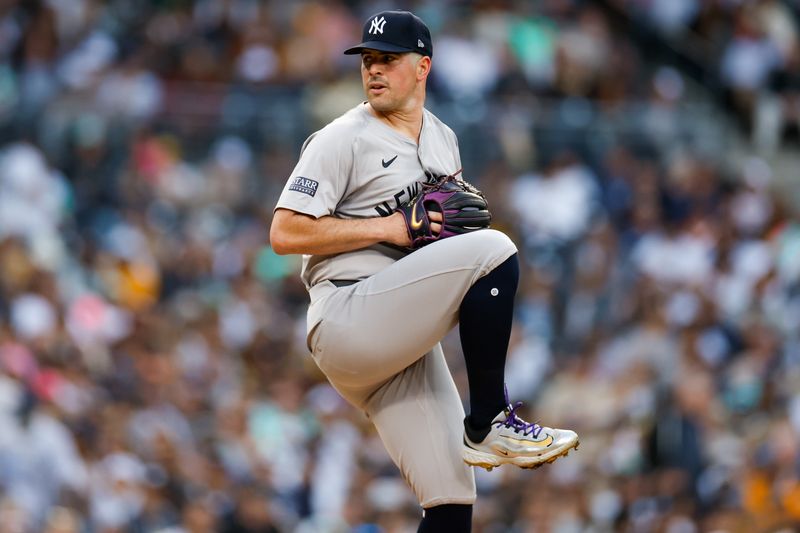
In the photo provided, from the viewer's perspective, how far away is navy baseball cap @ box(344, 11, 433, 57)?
17.8 ft

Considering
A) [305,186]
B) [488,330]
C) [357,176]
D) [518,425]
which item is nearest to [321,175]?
[305,186]

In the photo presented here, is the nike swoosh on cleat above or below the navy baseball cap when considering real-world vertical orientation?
below

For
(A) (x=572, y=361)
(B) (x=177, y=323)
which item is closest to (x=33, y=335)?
(B) (x=177, y=323)

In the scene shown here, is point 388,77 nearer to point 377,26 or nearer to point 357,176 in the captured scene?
point 377,26

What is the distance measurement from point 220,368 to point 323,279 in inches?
298

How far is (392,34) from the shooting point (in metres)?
5.45

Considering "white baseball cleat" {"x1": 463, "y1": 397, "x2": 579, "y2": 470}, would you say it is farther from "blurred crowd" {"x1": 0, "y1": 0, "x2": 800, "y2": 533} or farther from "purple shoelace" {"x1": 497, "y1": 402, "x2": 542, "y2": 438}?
"blurred crowd" {"x1": 0, "y1": 0, "x2": 800, "y2": 533}

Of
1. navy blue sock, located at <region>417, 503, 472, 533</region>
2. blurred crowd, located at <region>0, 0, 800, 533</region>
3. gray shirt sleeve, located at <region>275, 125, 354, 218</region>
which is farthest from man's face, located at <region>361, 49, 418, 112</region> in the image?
blurred crowd, located at <region>0, 0, 800, 533</region>

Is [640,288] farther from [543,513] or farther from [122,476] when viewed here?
[122,476]

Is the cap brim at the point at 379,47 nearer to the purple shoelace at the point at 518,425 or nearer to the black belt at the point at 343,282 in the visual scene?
the black belt at the point at 343,282

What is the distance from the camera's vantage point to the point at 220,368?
12977 millimetres

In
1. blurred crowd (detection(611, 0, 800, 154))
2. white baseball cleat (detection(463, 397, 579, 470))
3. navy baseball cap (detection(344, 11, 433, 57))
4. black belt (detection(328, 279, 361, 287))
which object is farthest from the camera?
blurred crowd (detection(611, 0, 800, 154))

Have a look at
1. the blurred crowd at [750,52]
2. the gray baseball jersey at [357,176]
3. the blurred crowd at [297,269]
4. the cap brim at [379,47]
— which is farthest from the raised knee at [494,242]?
the blurred crowd at [750,52]

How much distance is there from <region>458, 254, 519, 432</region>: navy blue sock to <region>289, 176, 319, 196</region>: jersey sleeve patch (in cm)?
70
